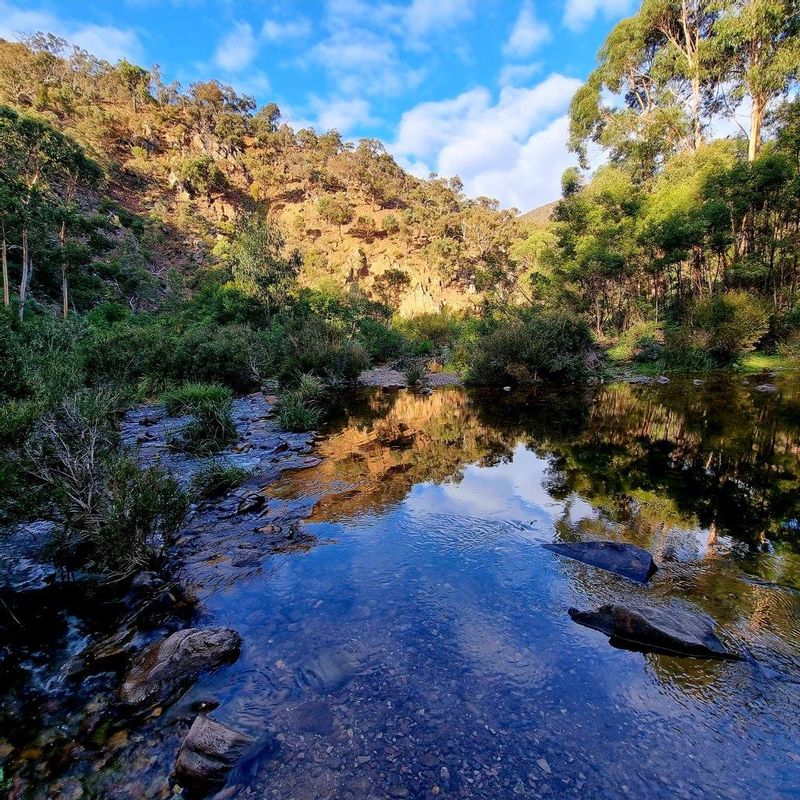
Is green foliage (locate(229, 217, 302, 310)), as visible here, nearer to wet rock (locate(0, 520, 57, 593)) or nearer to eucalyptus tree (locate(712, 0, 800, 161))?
wet rock (locate(0, 520, 57, 593))

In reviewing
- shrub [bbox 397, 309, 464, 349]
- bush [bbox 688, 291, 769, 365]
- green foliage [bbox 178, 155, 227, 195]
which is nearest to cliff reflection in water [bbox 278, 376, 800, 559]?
bush [bbox 688, 291, 769, 365]

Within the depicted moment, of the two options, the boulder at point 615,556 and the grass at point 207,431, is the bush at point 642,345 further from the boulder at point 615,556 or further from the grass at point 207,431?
the grass at point 207,431

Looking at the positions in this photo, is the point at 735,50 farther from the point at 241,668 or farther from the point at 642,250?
the point at 241,668

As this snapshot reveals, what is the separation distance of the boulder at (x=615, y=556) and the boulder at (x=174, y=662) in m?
4.11

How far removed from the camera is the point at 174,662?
12.1 ft

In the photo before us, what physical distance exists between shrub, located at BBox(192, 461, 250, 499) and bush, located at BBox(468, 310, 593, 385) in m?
14.7

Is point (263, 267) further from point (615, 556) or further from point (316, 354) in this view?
point (615, 556)

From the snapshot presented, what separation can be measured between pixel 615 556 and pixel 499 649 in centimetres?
226

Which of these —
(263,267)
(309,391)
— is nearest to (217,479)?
(309,391)

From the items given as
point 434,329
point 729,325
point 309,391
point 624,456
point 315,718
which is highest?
point 434,329

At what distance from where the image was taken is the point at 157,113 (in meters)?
58.1

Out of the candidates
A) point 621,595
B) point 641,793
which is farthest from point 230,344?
point 641,793

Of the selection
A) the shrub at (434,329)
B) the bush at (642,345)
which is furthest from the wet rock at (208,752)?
the shrub at (434,329)

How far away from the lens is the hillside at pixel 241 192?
47875 millimetres
